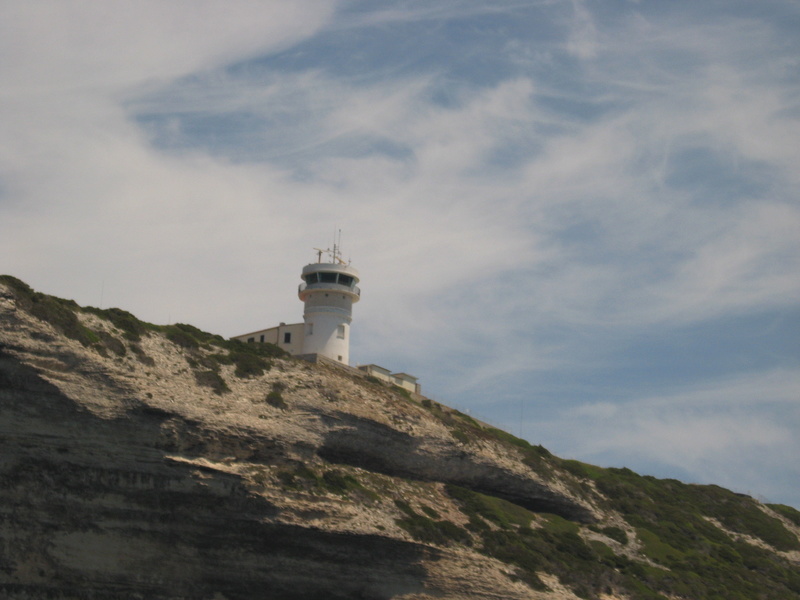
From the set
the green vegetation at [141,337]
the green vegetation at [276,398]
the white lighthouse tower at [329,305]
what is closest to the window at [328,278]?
the white lighthouse tower at [329,305]

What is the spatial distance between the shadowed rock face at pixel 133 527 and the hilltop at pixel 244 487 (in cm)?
7

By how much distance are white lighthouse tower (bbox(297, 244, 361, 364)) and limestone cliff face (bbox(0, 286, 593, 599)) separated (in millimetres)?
17980

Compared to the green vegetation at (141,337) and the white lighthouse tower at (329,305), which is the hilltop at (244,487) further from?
the white lighthouse tower at (329,305)

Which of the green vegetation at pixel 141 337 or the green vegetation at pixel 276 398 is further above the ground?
the green vegetation at pixel 141 337

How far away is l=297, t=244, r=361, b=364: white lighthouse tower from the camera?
255 feet

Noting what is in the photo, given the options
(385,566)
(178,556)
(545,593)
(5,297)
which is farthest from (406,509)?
(5,297)

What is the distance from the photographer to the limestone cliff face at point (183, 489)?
47.2 metres

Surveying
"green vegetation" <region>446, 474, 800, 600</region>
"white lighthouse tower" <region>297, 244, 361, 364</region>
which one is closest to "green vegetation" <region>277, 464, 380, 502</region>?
"green vegetation" <region>446, 474, 800, 600</region>

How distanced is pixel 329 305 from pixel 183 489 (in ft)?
104

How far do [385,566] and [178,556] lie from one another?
10.9 metres

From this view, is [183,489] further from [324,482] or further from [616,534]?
[616,534]

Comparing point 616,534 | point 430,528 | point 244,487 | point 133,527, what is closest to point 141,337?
point 244,487

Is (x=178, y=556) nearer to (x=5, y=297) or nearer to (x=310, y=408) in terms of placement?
(x=310, y=408)

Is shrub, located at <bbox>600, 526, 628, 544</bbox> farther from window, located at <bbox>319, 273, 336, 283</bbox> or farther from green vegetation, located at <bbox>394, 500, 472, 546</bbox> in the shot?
window, located at <bbox>319, 273, 336, 283</bbox>
